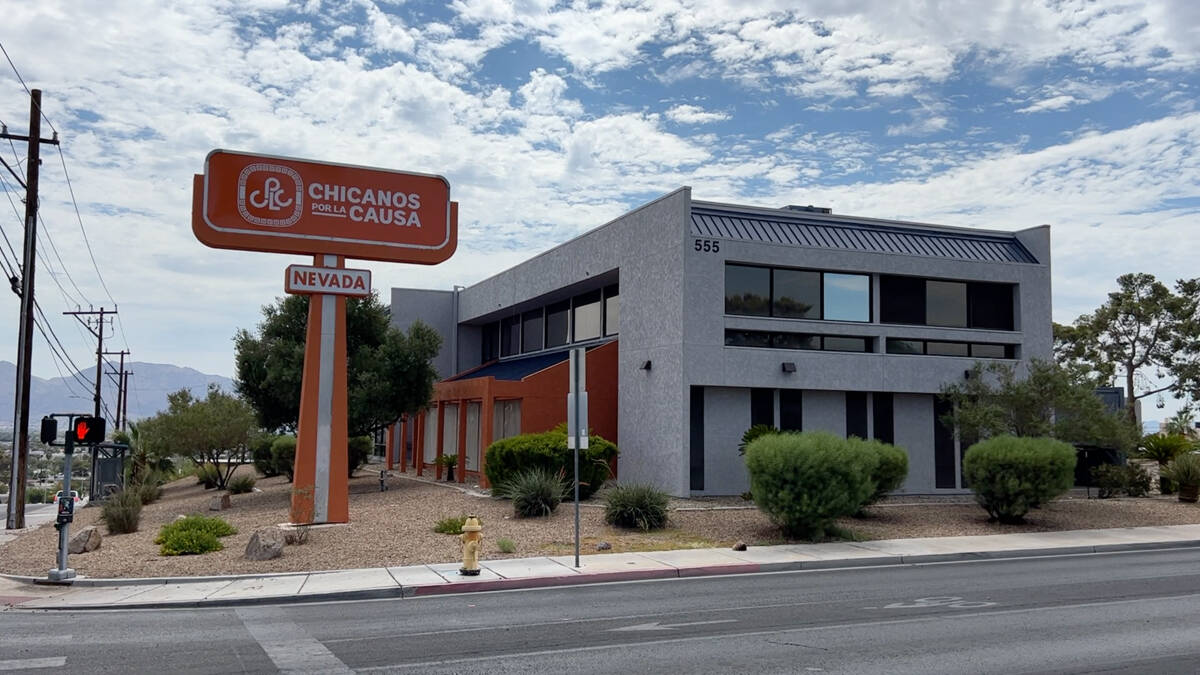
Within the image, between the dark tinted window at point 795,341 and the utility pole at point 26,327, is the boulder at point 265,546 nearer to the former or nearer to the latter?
the utility pole at point 26,327

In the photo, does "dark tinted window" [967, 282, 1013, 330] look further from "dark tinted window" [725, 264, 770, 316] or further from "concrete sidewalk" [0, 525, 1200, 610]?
"concrete sidewalk" [0, 525, 1200, 610]

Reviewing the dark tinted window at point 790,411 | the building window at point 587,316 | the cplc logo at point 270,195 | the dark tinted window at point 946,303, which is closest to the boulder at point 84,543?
the cplc logo at point 270,195

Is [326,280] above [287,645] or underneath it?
above

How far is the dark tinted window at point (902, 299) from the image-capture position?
87.5 ft

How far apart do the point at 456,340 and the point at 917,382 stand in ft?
72.4

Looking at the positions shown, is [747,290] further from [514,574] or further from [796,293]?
[514,574]

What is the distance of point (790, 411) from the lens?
25.3m

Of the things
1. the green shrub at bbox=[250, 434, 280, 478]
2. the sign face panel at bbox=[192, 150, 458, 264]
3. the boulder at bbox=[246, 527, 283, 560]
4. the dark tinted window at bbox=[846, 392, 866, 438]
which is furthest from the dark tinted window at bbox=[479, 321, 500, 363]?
the boulder at bbox=[246, 527, 283, 560]

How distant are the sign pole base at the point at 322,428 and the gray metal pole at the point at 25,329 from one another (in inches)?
336

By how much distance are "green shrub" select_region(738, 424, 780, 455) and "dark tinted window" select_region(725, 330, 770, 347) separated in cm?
210

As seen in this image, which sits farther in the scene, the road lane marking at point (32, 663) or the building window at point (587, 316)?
the building window at point (587, 316)

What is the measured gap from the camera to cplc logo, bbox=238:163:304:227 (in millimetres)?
19859

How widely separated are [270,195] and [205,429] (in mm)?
17766

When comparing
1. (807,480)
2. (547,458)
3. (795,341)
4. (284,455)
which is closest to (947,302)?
(795,341)
